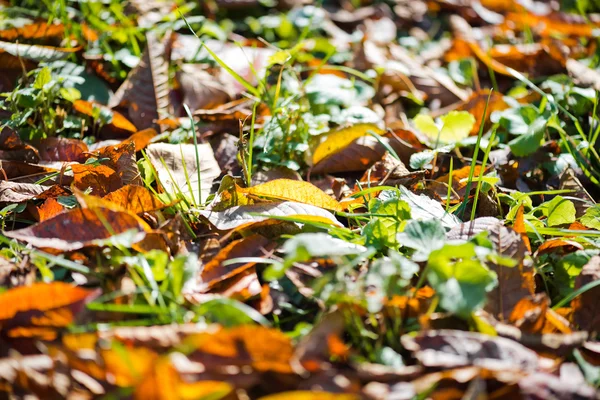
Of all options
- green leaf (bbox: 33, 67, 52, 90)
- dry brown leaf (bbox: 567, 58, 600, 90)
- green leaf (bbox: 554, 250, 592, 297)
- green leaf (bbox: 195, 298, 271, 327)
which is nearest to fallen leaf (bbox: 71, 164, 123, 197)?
green leaf (bbox: 33, 67, 52, 90)

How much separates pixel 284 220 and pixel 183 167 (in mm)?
433

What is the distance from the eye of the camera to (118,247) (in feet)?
4.56

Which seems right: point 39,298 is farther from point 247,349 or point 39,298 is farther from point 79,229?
point 247,349

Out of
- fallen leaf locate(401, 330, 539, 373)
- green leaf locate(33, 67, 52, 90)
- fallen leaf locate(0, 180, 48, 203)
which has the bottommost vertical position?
fallen leaf locate(401, 330, 539, 373)

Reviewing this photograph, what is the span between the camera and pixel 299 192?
1.68 m

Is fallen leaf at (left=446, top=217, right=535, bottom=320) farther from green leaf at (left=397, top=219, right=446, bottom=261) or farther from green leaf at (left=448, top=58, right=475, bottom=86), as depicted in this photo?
green leaf at (left=448, top=58, right=475, bottom=86)

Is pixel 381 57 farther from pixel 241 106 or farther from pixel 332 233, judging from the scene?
pixel 332 233

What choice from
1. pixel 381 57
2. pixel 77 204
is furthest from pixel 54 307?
pixel 381 57

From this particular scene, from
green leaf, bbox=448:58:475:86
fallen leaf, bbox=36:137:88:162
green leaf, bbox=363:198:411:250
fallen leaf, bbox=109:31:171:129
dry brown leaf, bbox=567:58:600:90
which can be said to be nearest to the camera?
green leaf, bbox=363:198:411:250

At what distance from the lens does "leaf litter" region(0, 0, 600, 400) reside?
1136 mm

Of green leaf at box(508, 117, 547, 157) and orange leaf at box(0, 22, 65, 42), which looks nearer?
green leaf at box(508, 117, 547, 157)

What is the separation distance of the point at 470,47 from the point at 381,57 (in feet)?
1.55

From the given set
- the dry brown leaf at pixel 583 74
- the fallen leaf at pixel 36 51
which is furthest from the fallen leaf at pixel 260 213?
the dry brown leaf at pixel 583 74

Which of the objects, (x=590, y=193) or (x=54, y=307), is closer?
(x=54, y=307)
